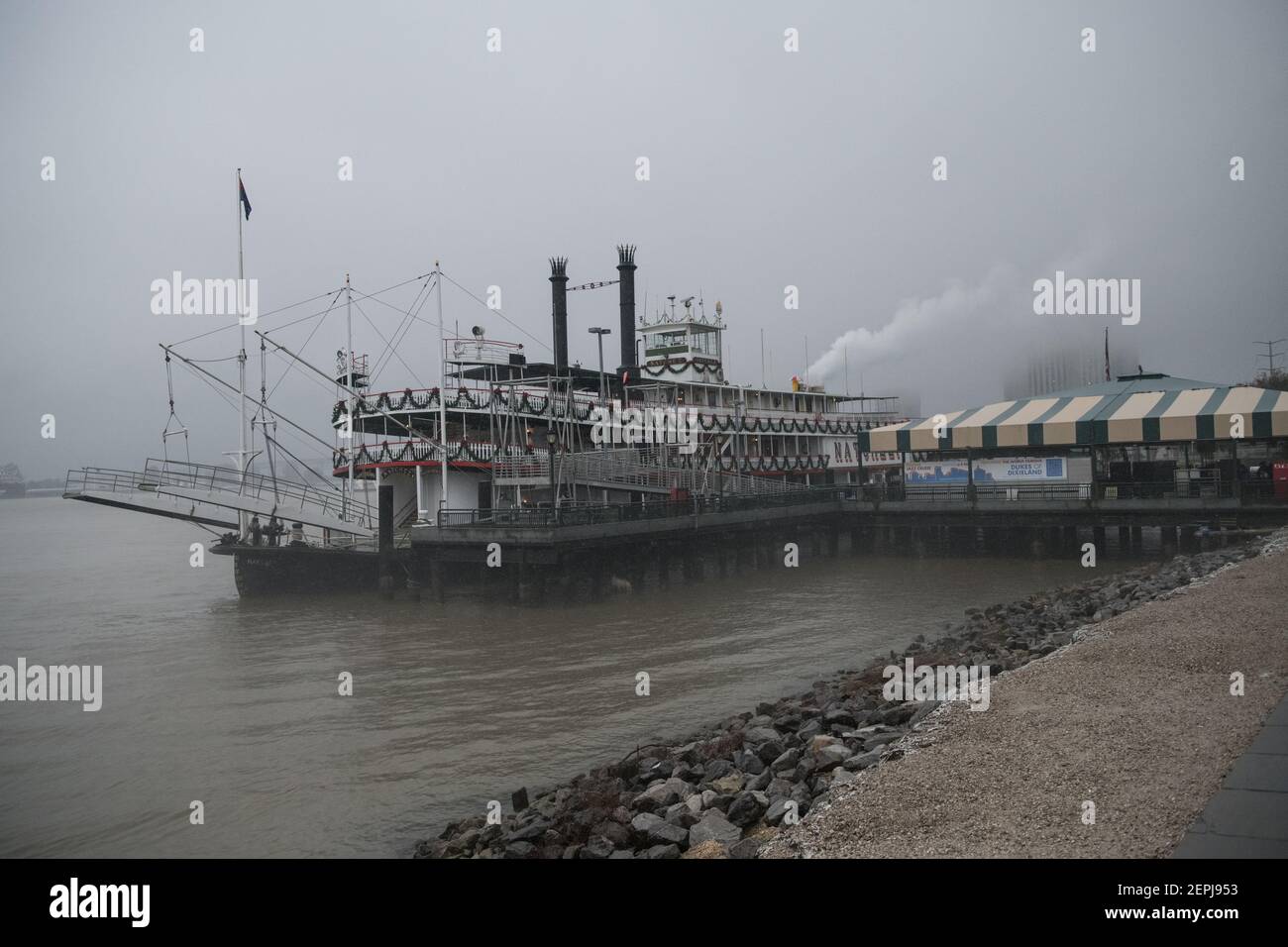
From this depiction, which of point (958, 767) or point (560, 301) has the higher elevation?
point (560, 301)

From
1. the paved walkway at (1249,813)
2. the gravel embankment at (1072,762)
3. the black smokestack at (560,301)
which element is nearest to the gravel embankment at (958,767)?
the gravel embankment at (1072,762)

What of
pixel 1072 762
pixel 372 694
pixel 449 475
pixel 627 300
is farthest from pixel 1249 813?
pixel 627 300

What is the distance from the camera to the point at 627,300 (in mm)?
51031

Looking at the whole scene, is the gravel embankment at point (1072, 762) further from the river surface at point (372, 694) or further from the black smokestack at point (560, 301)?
the black smokestack at point (560, 301)

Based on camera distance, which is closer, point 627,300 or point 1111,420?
point 1111,420

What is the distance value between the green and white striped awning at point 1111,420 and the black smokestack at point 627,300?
14.2 m

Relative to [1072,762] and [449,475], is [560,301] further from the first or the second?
[1072,762]

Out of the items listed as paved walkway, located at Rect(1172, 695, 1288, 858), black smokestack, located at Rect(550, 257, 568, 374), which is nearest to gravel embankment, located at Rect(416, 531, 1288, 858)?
paved walkway, located at Rect(1172, 695, 1288, 858)

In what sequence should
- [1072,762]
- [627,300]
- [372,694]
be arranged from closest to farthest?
1. [1072,762]
2. [372,694]
3. [627,300]

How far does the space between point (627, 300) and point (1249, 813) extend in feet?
155

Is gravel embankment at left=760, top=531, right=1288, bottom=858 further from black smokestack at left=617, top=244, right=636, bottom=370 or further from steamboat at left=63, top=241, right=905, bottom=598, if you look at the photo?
black smokestack at left=617, top=244, right=636, bottom=370

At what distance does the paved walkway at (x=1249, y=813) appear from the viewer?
17.1 ft
